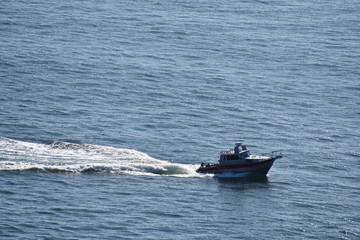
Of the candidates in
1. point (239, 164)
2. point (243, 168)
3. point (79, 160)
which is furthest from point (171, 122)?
point (79, 160)

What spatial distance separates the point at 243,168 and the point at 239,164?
2.71ft

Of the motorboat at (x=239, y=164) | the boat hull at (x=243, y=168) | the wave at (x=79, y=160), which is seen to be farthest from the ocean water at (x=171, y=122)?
the motorboat at (x=239, y=164)

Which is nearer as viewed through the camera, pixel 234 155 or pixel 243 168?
pixel 243 168

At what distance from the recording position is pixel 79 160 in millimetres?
111500

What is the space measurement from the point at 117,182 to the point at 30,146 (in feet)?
57.3

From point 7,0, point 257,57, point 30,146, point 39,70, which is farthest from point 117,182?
point 7,0

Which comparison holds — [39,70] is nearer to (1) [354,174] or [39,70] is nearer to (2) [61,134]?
(2) [61,134]

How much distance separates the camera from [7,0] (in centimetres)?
19775

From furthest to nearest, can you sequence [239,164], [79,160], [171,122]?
[171,122]
[239,164]
[79,160]

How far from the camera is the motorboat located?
11156 cm

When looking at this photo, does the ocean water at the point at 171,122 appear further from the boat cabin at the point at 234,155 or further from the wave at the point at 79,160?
the boat cabin at the point at 234,155

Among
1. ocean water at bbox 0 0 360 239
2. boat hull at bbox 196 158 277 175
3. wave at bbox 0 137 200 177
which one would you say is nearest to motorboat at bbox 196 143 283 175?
boat hull at bbox 196 158 277 175

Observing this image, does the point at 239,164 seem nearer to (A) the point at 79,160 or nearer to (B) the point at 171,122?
(B) the point at 171,122

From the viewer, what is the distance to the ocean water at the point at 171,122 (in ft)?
309
